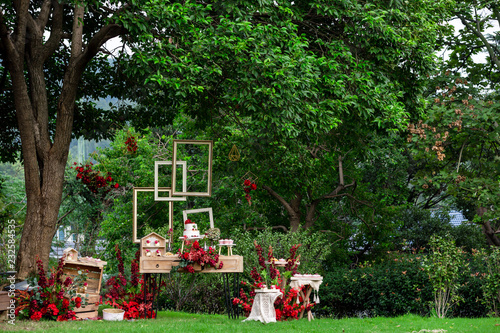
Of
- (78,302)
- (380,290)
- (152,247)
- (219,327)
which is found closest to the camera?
(219,327)

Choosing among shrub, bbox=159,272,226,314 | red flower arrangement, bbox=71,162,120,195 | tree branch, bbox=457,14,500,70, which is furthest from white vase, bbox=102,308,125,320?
tree branch, bbox=457,14,500,70

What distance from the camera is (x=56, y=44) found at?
9.45m

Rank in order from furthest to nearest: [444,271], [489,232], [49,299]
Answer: [489,232], [444,271], [49,299]

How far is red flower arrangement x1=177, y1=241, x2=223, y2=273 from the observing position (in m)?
8.33

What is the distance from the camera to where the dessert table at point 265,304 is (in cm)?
855

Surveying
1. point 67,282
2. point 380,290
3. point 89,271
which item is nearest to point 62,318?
point 67,282

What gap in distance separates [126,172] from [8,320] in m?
10.4

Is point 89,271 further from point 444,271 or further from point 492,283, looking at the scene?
point 492,283

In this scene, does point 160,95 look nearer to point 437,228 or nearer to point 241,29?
point 241,29

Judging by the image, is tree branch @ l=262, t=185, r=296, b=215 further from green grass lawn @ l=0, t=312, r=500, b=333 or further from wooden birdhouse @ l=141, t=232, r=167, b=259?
wooden birdhouse @ l=141, t=232, r=167, b=259

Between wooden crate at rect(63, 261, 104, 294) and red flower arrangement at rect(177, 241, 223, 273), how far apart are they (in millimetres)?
2087

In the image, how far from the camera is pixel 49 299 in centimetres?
843

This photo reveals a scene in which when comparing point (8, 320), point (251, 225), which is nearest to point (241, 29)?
point (8, 320)

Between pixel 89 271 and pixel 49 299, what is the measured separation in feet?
4.52
